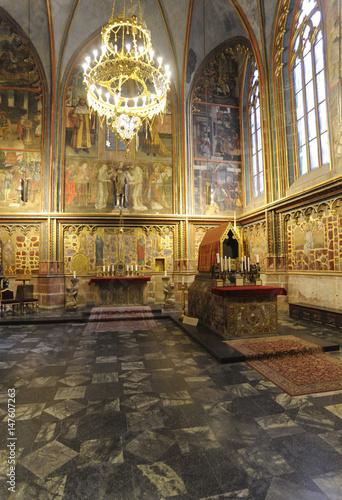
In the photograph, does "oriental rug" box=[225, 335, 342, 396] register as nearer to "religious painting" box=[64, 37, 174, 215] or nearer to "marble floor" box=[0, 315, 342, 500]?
"marble floor" box=[0, 315, 342, 500]

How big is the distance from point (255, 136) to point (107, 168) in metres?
7.23

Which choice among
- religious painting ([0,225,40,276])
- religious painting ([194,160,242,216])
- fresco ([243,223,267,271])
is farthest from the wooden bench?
religious painting ([0,225,40,276])

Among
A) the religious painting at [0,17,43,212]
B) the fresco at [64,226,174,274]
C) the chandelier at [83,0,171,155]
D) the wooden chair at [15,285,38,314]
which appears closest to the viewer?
the chandelier at [83,0,171,155]

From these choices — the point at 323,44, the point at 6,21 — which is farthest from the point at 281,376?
the point at 6,21

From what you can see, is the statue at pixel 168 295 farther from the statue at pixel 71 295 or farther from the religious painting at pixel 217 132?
the religious painting at pixel 217 132

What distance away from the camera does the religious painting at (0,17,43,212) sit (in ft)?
43.0

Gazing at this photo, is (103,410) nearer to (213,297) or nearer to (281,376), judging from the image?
(281,376)

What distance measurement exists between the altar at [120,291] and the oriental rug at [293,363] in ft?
19.3

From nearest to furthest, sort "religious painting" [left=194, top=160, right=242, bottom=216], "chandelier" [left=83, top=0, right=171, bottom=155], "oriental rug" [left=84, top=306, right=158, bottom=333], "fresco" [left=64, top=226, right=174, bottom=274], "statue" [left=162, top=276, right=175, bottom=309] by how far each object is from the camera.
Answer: "chandelier" [left=83, top=0, right=171, bottom=155]
"oriental rug" [left=84, top=306, right=158, bottom=333]
"statue" [left=162, top=276, right=175, bottom=309]
"fresco" [left=64, top=226, right=174, bottom=274]
"religious painting" [left=194, top=160, right=242, bottom=216]

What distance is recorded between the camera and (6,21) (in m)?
13.1

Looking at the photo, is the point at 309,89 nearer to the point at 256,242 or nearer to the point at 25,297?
the point at 256,242

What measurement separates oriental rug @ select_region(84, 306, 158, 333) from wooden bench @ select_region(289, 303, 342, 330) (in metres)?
4.57

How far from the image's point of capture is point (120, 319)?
9695 millimetres

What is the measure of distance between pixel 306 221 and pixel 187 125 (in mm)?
7926
